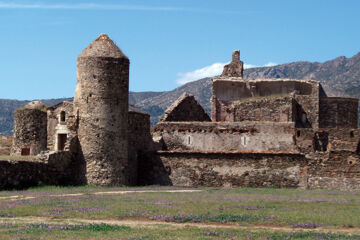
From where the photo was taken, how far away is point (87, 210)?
22.3 meters

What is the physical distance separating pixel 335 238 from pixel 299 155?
19.7m

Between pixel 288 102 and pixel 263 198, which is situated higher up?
pixel 288 102

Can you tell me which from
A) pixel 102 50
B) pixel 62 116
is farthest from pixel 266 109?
pixel 102 50

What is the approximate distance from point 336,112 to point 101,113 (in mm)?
19527

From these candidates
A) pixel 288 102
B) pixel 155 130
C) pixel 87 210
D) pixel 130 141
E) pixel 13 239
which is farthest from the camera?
pixel 288 102

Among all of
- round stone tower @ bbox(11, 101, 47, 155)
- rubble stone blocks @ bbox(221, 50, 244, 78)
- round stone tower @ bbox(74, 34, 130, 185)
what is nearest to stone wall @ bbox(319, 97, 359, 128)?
rubble stone blocks @ bbox(221, 50, 244, 78)

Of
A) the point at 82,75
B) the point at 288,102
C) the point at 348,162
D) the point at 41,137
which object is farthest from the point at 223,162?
the point at 41,137

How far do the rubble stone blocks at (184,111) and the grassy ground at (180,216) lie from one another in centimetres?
1813

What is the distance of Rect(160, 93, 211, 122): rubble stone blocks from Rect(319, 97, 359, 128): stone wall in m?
8.67

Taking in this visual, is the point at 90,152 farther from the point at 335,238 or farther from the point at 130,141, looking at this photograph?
the point at 335,238

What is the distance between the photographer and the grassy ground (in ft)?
57.8

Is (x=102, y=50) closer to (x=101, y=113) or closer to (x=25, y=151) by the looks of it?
(x=101, y=113)

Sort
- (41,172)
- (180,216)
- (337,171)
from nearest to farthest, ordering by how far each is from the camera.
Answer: (180,216) → (41,172) → (337,171)

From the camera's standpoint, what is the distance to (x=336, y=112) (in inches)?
1893
